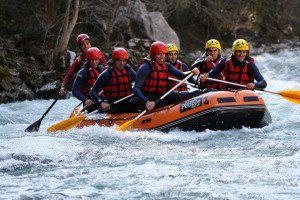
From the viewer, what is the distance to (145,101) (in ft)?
29.9

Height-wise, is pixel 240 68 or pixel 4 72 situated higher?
pixel 240 68

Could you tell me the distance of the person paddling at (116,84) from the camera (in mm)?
9617

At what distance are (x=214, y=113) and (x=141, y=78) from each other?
1350mm

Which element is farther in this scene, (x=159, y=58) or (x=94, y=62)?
(x=94, y=62)

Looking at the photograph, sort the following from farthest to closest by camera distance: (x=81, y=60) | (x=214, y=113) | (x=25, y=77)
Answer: (x=25, y=77)
(x=81, y=60)
(x=214, y=113)

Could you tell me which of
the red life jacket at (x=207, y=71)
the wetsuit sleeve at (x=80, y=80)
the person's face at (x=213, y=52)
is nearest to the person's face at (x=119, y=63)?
the wetsuit sleeve at (x=80, y=80)

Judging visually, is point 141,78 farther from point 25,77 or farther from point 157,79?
point 25,77

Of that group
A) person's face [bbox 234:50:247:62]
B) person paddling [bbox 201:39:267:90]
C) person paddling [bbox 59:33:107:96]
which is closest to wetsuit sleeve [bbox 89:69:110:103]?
person paddling [bbox 59:33:107:96]

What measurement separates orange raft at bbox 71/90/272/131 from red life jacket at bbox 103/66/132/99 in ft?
2.87

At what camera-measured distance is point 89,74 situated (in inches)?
408

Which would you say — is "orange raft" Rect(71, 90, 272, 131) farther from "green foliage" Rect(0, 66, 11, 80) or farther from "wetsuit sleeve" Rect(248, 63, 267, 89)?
"green foliage" Rect(0, 66, 11, 80)

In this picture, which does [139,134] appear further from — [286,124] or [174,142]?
[286,124]

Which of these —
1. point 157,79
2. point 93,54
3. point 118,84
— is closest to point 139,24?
point 93,54

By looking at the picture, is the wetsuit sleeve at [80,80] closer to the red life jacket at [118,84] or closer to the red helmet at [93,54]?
the red helmet at [93,54]
